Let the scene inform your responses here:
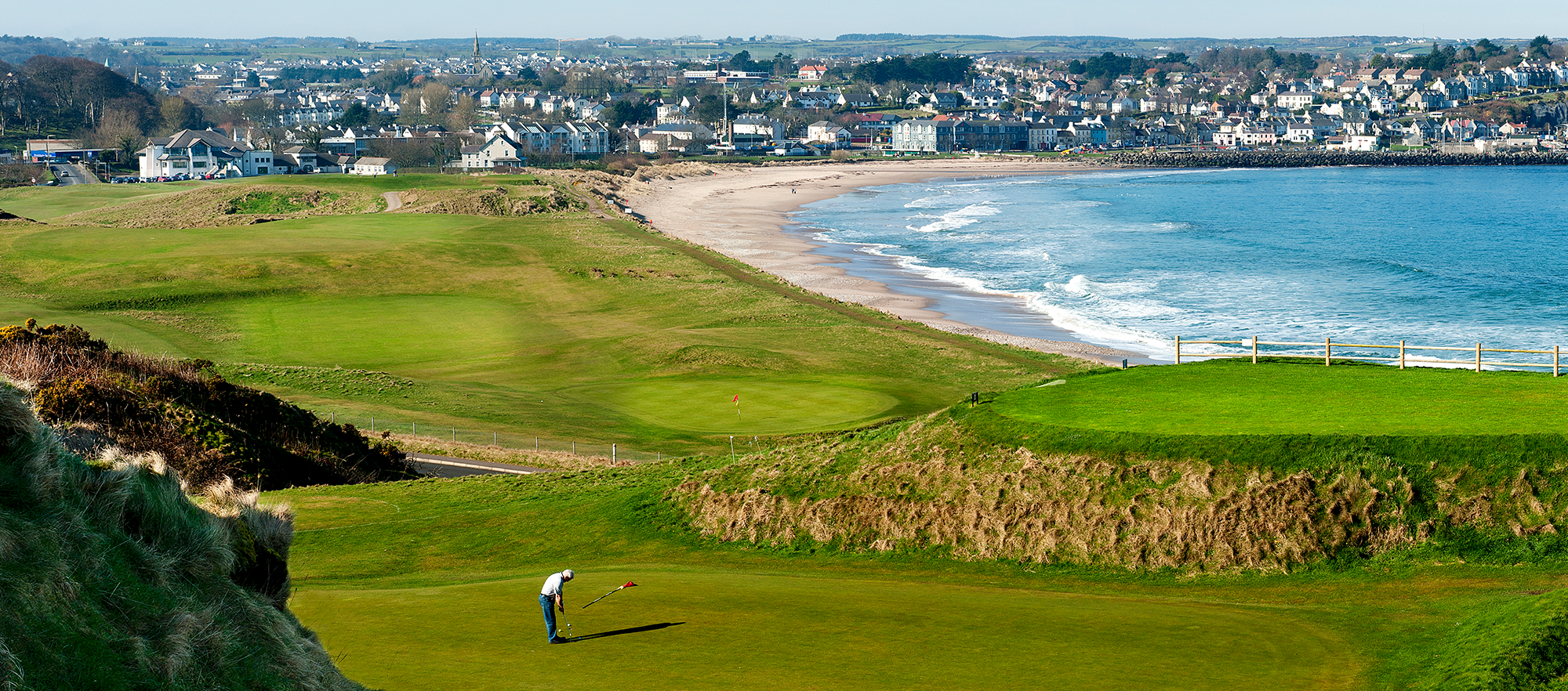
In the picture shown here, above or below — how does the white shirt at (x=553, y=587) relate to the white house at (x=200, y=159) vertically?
below

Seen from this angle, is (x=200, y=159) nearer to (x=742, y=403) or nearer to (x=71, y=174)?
(x=71, y=174)

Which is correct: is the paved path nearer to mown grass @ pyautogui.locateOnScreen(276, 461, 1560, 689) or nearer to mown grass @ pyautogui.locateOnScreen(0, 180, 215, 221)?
mown grass @ pyautogui.locateOnScreen(276, 461, 1560, 689)

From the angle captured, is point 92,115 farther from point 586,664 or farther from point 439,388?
point 586,664

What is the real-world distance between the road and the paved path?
126m

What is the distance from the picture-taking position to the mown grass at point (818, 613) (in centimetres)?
1392

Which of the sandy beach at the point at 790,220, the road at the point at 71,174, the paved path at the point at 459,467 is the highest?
the road at the point at 71,174

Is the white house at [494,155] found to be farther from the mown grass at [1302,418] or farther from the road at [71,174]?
the mown grass at [1302,418]

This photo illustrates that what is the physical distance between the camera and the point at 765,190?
14888 cm

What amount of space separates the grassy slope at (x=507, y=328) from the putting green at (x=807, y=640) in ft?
57.6

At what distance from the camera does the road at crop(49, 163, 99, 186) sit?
141 meters

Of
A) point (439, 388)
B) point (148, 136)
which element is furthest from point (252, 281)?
point (148, 136)

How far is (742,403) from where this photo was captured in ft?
130

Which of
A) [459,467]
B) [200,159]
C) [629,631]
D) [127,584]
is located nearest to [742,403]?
[459,467]

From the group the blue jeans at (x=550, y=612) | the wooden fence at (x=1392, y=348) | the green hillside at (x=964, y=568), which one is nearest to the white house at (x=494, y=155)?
the wooden fence at (x=1392, y=348)
